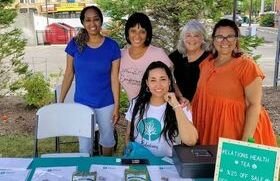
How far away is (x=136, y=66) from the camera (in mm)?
2951

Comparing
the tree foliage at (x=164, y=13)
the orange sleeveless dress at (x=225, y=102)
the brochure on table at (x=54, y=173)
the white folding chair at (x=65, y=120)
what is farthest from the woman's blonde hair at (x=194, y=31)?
the tree foliage at (x=164, y=13)

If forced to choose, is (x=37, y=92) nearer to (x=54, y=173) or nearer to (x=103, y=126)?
(x=103, y=126)

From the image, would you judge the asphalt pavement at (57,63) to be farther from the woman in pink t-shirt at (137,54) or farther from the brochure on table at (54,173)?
the brochure on table at (54,173)

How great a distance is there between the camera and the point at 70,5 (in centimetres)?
3103

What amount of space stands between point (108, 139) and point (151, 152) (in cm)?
96

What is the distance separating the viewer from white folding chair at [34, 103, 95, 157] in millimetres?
2977

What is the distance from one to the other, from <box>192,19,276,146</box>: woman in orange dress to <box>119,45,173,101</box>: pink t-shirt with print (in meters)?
0.45

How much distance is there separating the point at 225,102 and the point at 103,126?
114 centimetres

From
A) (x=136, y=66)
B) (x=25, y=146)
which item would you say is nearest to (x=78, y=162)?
(x=136, y=66)

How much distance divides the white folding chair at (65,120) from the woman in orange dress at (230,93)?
2.88 ft

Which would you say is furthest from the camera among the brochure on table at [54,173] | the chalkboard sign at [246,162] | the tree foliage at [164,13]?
the tree foliage at [164,13]

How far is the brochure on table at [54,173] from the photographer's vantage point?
1.92 metres

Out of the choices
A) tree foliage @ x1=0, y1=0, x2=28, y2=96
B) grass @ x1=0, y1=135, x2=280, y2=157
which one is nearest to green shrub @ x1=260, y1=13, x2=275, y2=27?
tree foliage @ x1=0, y1=0, x2=28, y2=96

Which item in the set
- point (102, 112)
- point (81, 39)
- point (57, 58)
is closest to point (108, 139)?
point (102, 112)
